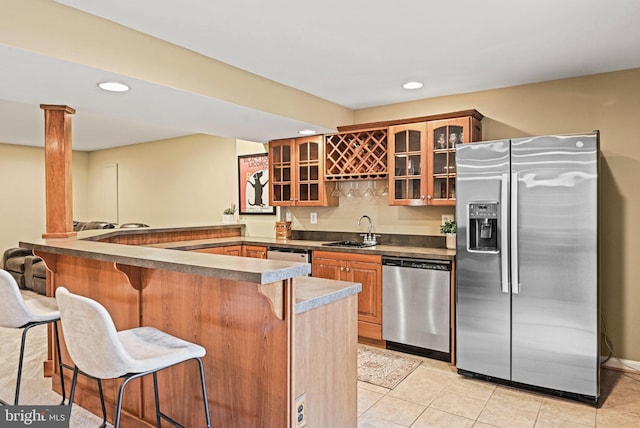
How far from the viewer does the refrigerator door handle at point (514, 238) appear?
3.05 metres

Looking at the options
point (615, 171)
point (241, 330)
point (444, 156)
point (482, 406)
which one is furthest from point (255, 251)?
point (615, 171)

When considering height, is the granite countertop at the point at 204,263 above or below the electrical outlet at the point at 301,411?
above

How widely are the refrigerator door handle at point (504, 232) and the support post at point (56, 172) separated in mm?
3266

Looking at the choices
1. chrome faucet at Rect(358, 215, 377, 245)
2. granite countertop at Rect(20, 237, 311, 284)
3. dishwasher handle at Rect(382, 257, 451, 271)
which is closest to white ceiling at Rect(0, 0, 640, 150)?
granite countertop at Rect(20, 237, 311, 284)

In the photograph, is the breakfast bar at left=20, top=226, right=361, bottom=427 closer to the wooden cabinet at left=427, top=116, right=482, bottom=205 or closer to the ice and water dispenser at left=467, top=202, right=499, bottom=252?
the ice and water dispenser at left=467, top=202, right=499, bottom=252

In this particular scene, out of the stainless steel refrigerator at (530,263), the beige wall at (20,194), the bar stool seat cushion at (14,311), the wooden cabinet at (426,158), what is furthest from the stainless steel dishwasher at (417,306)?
the beige wall at (20,194)

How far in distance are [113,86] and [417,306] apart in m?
2.93

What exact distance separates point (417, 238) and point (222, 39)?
2.68 meters

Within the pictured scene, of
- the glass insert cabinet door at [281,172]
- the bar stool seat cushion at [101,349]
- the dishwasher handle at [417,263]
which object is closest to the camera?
the bar stool seat cushion at [101,349]

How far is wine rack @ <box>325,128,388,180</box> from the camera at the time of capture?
439cm

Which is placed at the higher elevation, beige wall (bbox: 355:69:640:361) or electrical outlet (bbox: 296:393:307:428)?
beige wall (bbox: 355:69:640:361)

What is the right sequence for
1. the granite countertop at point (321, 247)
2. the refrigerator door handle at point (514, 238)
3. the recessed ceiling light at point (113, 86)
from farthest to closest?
1. the granite countertop at point (321, 247)
2. the refrigerator door handle at point (514, 238)
3. the recessed ceiling light at point (113, 86)

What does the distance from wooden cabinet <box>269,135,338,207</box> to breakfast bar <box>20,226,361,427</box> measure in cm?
253

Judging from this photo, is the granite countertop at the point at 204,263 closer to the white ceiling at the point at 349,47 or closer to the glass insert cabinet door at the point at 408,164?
the white ceiling at the point at 349,47
